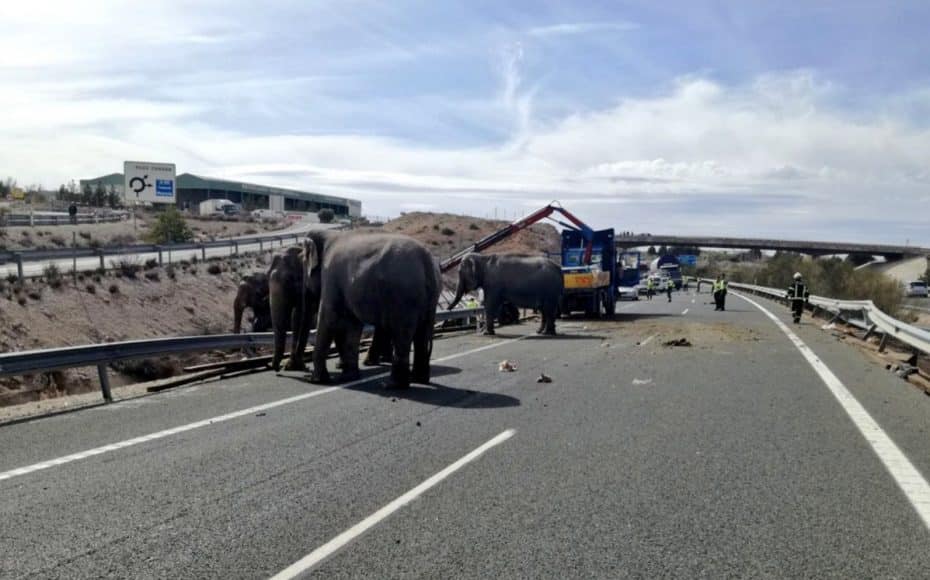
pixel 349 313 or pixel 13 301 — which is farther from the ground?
pixel 349 313

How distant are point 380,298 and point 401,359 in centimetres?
88

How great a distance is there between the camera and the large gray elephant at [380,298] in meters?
11.9

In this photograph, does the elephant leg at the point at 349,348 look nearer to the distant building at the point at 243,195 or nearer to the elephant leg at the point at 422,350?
the elephant leg at the point at 422,350

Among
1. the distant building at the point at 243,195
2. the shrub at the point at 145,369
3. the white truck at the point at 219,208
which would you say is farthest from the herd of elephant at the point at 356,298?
the distant building at the point at 243,195

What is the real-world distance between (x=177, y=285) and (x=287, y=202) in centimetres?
9769

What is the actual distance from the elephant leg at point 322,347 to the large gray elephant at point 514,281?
11139 mm

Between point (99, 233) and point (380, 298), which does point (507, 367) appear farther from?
point (99, 233)

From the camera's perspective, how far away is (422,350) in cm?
1246

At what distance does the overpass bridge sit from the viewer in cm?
9756

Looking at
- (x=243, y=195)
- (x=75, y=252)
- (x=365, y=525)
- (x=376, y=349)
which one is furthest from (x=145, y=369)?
(x=243, y=195)

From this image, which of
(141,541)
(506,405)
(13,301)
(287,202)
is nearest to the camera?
(141,541)

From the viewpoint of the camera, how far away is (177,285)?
107 ft

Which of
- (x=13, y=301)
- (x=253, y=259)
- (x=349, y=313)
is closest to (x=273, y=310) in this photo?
(x=349, y=313)

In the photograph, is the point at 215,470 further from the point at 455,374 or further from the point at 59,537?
the point at 455,374
